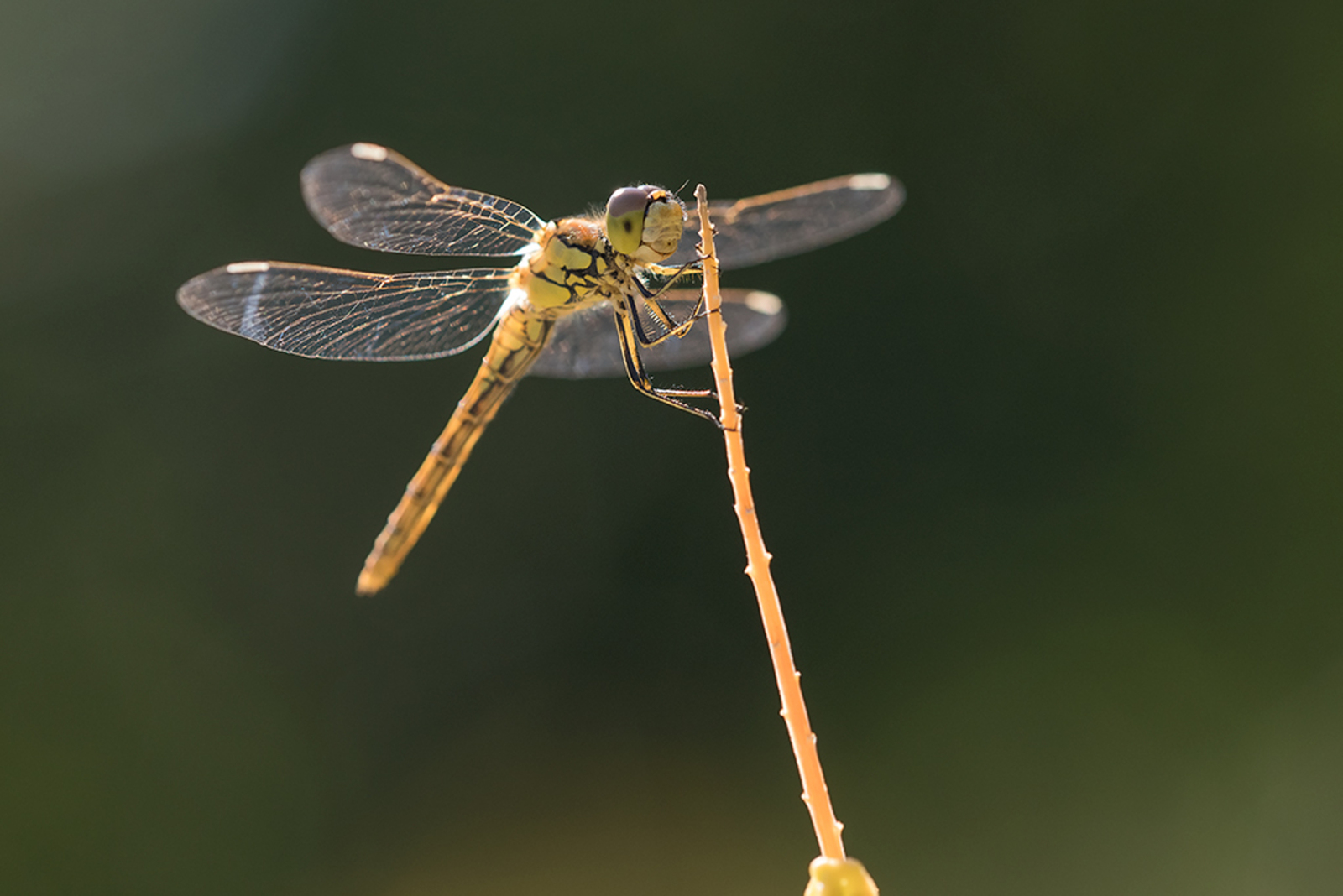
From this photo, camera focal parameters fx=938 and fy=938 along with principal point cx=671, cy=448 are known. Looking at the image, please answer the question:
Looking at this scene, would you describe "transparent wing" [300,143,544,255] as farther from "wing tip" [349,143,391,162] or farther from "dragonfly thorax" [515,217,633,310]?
"dragonfly thorax" [515,217,633,310]

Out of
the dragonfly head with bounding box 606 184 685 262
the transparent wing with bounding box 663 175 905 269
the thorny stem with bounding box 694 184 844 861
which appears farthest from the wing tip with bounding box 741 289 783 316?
the thorny stem with bounding box 694 184 844 861

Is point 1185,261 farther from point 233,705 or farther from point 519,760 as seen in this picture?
point 233,705

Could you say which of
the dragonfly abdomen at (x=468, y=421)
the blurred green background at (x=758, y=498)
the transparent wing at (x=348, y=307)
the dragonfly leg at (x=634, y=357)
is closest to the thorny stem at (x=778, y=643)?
the dragonfly leg at (x=634, y=357)

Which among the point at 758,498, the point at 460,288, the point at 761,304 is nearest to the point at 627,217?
the point at 460,288

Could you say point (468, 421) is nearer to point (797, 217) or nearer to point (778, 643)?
point (797, 217)

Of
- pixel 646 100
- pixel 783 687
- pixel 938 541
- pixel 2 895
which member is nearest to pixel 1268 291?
pixel 938 541

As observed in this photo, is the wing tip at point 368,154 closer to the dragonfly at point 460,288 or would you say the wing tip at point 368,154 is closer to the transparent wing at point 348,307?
the dragonfly at point 460,288
